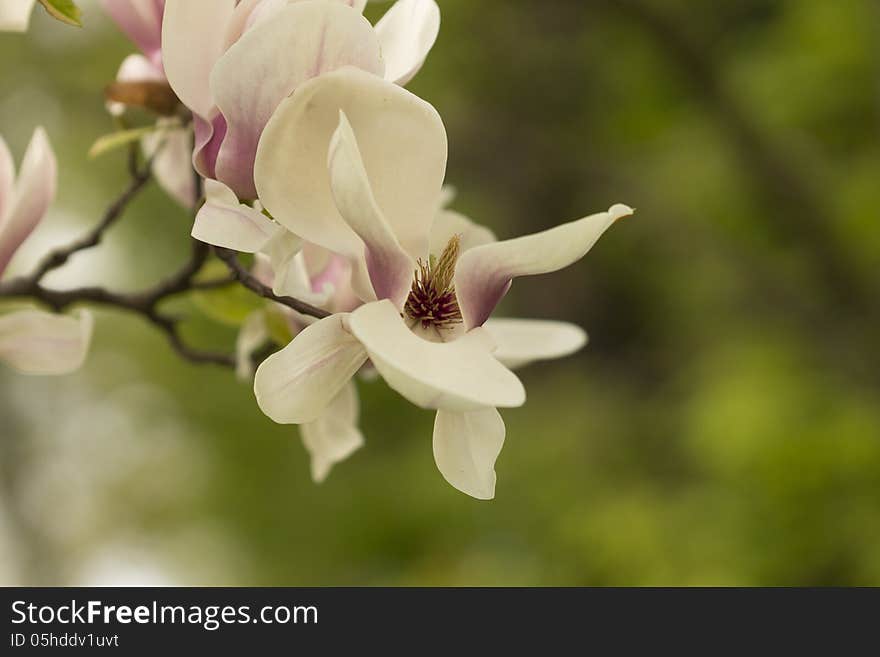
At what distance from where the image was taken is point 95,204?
2832mm

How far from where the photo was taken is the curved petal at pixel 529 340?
446 millimetres

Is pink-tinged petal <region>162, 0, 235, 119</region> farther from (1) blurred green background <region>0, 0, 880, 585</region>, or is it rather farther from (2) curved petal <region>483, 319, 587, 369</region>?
(1) blurred green background <region>0, 0, 880, 585</region>

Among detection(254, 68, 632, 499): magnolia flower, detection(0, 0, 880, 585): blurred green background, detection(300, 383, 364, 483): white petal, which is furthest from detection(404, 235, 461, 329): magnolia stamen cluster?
detection(0, 0, 880, 585): blurred green background

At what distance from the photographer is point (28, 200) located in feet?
1.34

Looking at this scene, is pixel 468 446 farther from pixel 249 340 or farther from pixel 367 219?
pixel 249 340

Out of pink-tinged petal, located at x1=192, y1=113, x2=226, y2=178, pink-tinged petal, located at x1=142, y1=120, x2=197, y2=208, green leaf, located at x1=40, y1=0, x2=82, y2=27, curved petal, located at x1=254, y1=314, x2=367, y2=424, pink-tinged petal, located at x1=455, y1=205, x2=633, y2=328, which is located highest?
pink-tinged petal, located at x1=142, y1=120, x2=197, y2=208

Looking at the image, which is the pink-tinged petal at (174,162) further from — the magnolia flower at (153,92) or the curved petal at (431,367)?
the curved petal at (431,367)

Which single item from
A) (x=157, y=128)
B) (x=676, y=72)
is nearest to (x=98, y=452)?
(x=676, y=72)

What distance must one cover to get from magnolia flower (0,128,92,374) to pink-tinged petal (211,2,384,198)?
0.14 m

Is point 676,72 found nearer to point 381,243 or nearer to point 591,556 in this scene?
point 591,556

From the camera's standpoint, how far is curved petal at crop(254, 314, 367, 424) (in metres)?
0.32

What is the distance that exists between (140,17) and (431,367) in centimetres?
23

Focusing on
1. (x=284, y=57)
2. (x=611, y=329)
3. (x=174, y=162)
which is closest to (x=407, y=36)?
(x=284, y=57)

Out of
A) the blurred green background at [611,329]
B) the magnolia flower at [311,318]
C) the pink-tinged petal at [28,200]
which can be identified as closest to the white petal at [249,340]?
the magnolia flower at [311,318]
